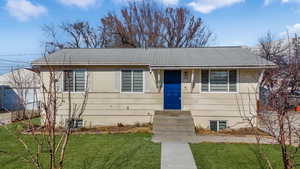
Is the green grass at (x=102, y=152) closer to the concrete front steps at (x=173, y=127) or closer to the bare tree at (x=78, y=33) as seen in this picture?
the concrete front steps at (x=173, y=127)

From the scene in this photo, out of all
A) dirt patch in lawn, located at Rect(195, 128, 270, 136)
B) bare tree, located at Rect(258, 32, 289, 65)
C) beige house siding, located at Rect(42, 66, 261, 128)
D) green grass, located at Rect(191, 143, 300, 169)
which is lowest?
dirt patch in lawn, located at Rect(195, 128, 270, 136)

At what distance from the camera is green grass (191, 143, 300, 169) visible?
5.13 meters

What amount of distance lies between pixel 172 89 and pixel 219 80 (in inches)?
97.8

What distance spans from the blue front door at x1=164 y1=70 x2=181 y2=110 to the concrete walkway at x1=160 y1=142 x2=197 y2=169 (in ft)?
9.54

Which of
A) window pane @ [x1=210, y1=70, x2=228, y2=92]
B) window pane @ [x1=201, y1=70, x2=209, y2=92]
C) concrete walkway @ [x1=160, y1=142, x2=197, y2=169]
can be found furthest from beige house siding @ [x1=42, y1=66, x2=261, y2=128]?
concrete walkway @ [x1=160, y1=142, x2=197, y2=169]

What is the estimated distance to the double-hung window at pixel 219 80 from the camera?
9602 mm

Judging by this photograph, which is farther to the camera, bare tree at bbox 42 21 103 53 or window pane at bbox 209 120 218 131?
bare tree at bbox 42 21 103 53

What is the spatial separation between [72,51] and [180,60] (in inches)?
272

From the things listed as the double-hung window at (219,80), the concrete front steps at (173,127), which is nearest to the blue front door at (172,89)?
the concrete front steps at (173,127)

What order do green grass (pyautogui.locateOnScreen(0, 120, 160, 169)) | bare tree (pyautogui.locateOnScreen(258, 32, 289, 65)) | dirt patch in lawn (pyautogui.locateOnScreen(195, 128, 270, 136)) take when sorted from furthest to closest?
bare tree (pyautogui.locateOnScreen(258, 32, 289, 65)) < dirt patch in lawn (pyautogui.locateOnScreen(195, 128, 270, 136)) < green grass (pyautogui.locateOnScreen(0, 120, 160, 169))

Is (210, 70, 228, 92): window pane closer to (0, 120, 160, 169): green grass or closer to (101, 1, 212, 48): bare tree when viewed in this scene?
(0, 120, 160, 169): green grass

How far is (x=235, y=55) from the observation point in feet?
34.5

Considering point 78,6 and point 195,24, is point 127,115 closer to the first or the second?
point 78,6

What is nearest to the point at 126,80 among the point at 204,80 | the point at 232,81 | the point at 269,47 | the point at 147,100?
the point at 147,100
